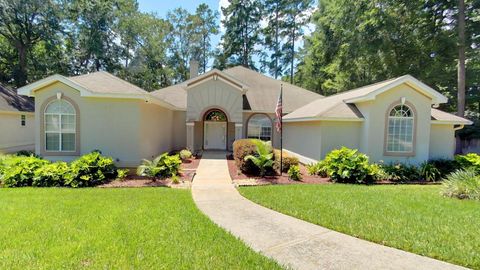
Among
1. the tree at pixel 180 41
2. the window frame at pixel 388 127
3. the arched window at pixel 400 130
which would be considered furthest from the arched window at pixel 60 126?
the tree at pixel 180 41

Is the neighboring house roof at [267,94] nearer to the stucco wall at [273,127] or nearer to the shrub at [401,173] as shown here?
the stucco wall at [273,127]

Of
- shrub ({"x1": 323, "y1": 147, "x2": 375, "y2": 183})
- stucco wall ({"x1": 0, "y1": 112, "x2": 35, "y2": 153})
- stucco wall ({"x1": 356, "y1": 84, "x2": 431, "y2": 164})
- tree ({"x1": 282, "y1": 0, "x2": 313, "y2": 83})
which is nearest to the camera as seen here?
shrub ({"x1": 323, "y1": 147, "x2": 375, "y2": 183})

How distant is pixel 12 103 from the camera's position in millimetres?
19766

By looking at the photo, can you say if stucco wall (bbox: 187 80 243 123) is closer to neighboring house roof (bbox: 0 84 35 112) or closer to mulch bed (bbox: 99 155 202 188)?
mulch bed (bbox: 99 155 202 188)

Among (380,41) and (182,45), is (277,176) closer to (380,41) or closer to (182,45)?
(380,41)

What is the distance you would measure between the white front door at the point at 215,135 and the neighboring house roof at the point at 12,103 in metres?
13.8

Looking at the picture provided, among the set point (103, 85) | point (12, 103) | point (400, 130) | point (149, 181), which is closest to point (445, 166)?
point (400, 130)

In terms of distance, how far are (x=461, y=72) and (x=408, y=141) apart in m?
11.6

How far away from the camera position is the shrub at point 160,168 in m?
10.4

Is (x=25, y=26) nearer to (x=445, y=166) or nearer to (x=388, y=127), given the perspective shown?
(x=388, y=127)

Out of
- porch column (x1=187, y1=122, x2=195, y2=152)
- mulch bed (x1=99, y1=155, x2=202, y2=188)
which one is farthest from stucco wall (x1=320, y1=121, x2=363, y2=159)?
porch column (x1=187, y1=122, x2=195, y2=152)

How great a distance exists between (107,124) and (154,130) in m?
2.80

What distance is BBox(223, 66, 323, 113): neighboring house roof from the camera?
2005cm

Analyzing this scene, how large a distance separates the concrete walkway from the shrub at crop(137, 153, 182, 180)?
136 inches
